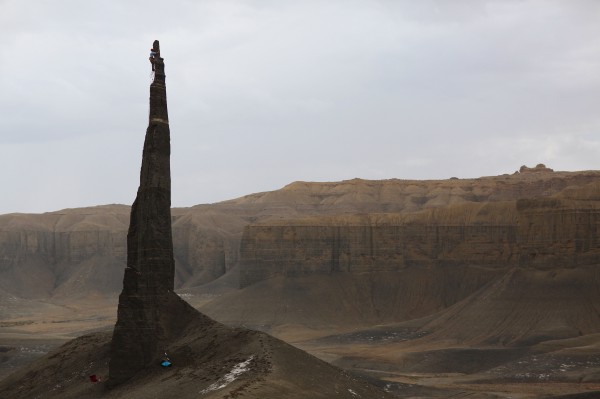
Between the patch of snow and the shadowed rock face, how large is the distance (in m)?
5.28

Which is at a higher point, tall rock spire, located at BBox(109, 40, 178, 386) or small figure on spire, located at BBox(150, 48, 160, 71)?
small figure on spire, located at BBox(150, 48, 160, 71)

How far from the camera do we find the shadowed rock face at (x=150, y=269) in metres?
35.8

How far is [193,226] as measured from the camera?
501 feet

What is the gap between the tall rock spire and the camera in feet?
117

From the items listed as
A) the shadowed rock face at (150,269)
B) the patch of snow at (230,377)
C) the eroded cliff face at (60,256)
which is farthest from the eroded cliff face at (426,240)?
the patch of snow at (230,377)

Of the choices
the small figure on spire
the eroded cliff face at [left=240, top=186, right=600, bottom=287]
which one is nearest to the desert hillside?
the eroded cliff face at [left=240, top=186, right=600, bottom=287]

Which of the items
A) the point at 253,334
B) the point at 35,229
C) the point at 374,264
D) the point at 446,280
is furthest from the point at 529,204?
the point at 35,229

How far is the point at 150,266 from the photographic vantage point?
3653 centimetres

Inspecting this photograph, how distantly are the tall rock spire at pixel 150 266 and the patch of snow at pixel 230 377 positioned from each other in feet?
16.9

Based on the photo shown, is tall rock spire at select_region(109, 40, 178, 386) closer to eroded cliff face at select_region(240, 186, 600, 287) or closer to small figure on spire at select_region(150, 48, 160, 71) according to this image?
small figure on spire at select_region(150, 48, 160, 71)

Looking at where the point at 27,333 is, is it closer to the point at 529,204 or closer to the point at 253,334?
the point at 529,204

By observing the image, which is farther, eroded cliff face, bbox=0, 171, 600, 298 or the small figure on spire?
eroded cliff face, bbox=0, 171, 600, 298

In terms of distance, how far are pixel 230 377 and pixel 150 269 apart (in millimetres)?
7374

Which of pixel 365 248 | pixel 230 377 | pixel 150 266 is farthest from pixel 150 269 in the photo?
pixel 365 248
